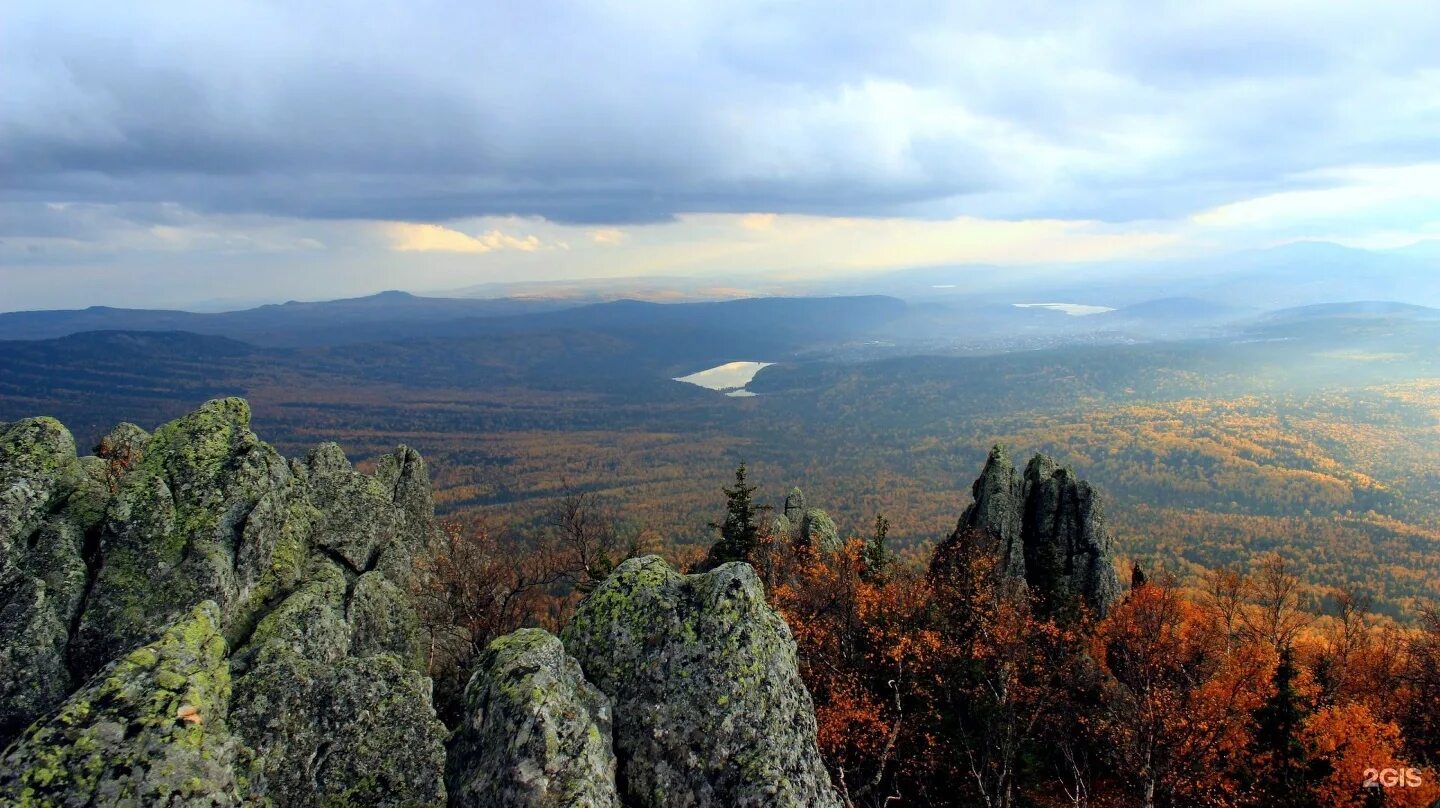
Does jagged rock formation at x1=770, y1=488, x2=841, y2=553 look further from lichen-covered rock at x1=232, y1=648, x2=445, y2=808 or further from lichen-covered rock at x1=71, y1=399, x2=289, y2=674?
lichen-covered rock at x1=232, y1=648, x2=445, y2=808

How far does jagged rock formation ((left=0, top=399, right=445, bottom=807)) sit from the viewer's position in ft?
35.0

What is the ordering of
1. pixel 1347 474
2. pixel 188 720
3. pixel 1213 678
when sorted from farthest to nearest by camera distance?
1. pixel 1347 474
2. pixel 1213 678
3. pixel 188 720

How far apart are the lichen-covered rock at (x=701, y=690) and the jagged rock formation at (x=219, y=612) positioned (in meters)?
4.66

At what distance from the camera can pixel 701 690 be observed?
1366 cm

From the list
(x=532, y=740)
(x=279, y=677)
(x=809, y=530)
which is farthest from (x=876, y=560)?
(x=532, y=740)

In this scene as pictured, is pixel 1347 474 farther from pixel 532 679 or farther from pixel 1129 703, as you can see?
pixel 532 679

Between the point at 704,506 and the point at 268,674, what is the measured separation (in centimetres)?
18564

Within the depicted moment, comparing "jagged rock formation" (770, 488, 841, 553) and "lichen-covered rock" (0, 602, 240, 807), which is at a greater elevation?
"lichen-covered rock" (0, 602, 240, 807)

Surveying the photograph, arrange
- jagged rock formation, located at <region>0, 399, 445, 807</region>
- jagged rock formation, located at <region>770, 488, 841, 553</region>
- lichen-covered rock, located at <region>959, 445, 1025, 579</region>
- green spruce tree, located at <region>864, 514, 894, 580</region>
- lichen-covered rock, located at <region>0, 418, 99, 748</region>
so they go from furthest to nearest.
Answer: jagged rock formation, located at <region>770, 488, 841, 553</region> < lichen-covered rock, located at <region>959, 445, 1025, 579</region> < green spruce tree, located at <region>864, 514, 894, 580</region> < lichen-covered rock, located at <region>0, 418, 99, 748</region> < jagged rock formation, located at <region>0, 399, 445, 807</region>

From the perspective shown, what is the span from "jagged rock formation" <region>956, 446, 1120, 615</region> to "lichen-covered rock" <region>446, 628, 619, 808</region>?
154ft

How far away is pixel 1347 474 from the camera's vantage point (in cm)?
19350

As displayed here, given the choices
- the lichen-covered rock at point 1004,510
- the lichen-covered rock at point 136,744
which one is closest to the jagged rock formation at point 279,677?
the lichen-covered rock at point 136,744

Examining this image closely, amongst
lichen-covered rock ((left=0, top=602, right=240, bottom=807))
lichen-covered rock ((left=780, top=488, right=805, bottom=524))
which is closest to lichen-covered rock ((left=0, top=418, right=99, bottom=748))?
lichen-covered rock ((left=0, top=602, right=240, bottom=807))

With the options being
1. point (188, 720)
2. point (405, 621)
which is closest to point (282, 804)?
point (188, 720)
